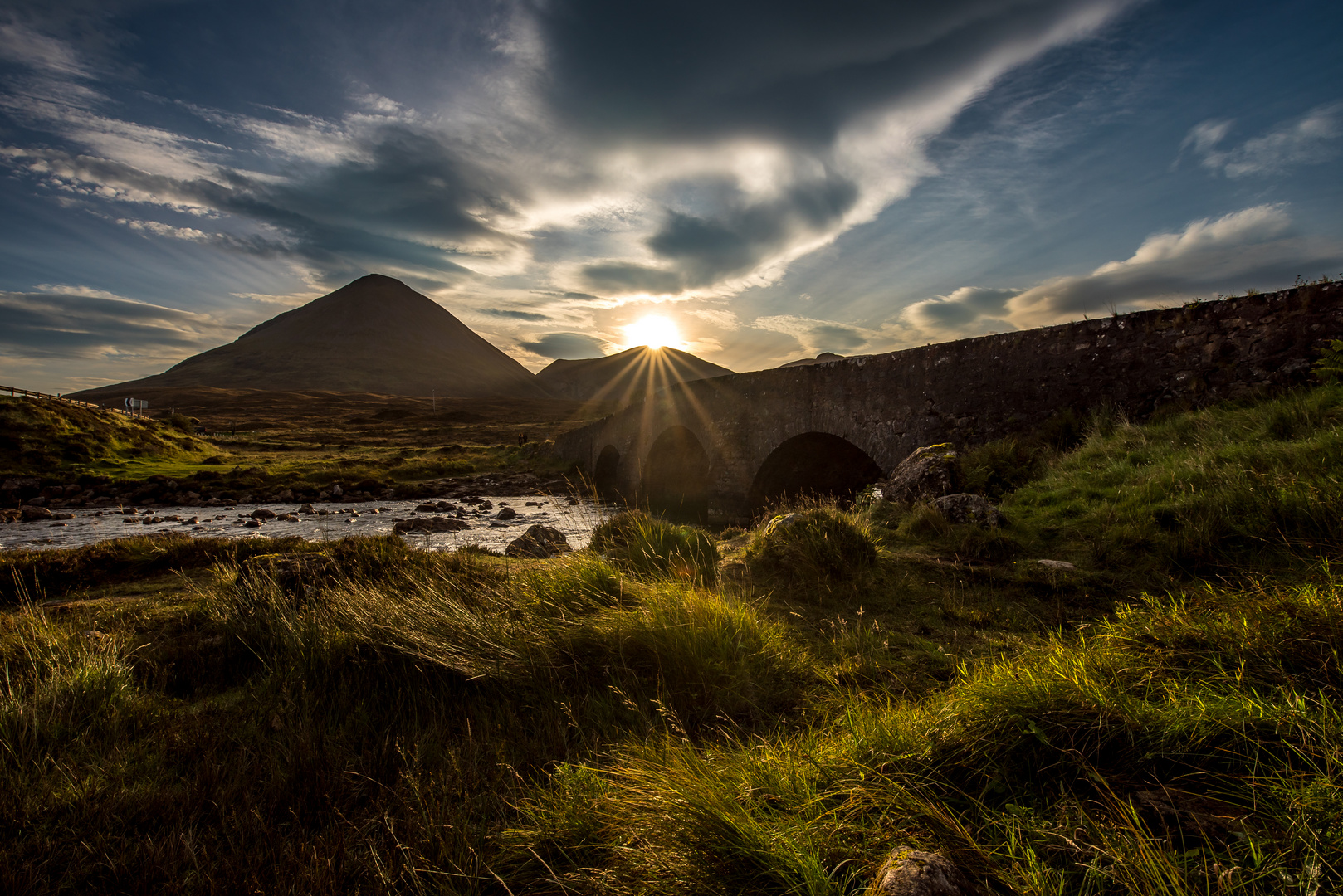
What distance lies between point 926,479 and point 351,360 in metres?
170

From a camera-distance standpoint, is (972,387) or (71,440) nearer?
(972,387)

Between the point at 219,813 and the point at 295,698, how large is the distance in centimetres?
108

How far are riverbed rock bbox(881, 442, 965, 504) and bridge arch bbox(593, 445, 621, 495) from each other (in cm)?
1655

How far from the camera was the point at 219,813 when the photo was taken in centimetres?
228

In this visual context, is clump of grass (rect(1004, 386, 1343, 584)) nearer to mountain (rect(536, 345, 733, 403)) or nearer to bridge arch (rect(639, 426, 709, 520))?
bridge arch (rect(639, 426, 709, 520))

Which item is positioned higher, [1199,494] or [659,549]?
[1199,494]

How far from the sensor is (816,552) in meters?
5.73

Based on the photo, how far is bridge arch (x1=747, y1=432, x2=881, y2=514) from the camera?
14.6 metres

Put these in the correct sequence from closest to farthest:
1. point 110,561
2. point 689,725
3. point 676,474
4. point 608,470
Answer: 1. point 689,725
2. point 110,561
3. point 676,474
4. point 608,470

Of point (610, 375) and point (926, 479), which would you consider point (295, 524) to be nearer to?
point (926, 479)

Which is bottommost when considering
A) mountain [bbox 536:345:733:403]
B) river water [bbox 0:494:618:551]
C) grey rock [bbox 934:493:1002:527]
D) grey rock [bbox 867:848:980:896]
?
river water [bbox 0:494:618:551]

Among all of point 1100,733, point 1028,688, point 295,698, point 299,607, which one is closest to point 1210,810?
point 1100,733

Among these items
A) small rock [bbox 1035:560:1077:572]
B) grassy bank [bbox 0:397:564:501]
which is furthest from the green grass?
small rock [bbox 1035:560:1077:572]

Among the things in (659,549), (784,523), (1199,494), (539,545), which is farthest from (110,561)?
(1199,494)
